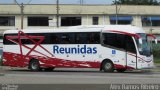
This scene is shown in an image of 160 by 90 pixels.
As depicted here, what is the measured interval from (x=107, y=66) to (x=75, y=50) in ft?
8.90

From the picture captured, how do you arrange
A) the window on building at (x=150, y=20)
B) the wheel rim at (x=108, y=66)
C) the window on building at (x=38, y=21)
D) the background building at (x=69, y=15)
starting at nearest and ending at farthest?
the wheel rim at (x=108, y=66) → the background building at (x=69, y=15) → the window on building at (x=38, y=21) → the window on building at (x=150, y=20)

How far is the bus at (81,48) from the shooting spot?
3278 centimetres

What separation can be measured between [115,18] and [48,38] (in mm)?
49982

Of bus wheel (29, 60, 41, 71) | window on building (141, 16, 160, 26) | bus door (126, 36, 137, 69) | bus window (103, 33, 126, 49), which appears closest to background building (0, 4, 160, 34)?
window on building (141, 16, 160, 26)

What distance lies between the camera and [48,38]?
35.8m

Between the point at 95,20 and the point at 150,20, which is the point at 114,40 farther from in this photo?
the point at 150,20

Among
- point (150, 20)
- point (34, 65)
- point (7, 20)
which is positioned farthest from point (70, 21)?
point (34, 65)

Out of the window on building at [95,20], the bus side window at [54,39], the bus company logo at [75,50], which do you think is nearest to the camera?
the bus company logo at [75,50]

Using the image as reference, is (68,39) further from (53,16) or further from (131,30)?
(53,16)

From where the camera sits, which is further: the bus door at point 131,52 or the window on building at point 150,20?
the window on building at point 150,20

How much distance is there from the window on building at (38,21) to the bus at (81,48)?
46.8 meters

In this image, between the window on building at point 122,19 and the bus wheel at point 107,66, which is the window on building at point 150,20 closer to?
the window on building at point 122,19

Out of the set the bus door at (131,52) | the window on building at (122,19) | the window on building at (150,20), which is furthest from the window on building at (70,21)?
the bus door at (131,52)

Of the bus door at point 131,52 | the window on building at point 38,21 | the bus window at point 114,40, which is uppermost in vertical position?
the window on building at point 38,21
